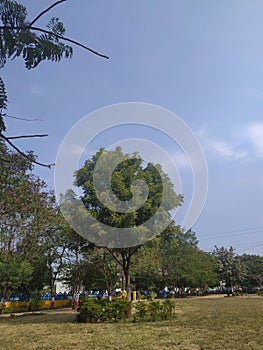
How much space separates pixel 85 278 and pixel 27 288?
437cm

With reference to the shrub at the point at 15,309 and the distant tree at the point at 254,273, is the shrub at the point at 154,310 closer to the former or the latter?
the shrub at the point at 15,309

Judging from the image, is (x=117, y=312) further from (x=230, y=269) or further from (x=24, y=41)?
(x=230, y=269)

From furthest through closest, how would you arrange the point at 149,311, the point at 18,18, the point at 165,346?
the point at 149,311 < the point at 165,346 < the point at 18,18

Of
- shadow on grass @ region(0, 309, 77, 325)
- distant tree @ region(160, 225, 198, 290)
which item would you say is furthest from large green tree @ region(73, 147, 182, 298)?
distant tree @ region(160, 225, 198, 290)

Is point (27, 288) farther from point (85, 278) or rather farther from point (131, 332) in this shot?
point (131, 332)

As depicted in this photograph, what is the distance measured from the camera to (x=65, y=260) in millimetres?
26109

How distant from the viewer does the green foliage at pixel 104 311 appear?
12305 millimetres

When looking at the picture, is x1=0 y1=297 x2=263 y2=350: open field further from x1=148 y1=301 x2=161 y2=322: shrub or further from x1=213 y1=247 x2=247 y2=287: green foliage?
x1=213 y1=247 x2=247 y2=287: green foliage

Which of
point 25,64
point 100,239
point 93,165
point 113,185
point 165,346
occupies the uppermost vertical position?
point 93,165

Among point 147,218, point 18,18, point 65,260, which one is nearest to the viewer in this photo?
point 18,18

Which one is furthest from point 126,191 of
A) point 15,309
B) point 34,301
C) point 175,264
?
point 175,264

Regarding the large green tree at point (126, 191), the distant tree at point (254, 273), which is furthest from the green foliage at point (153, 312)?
the distant tree at point (254, 273)

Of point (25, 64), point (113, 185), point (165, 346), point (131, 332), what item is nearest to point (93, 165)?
point (113, 185)

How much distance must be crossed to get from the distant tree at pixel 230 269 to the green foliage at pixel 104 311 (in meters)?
40.2
